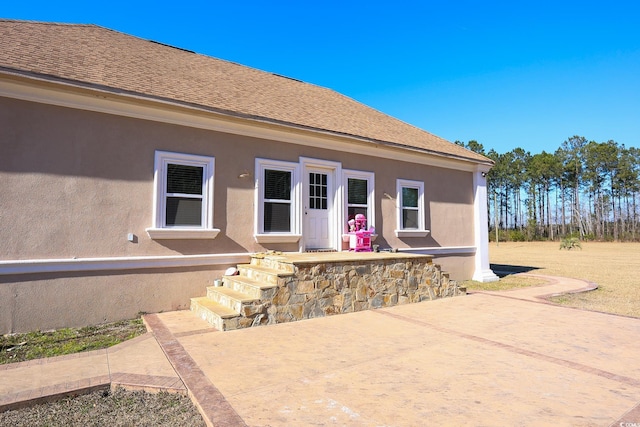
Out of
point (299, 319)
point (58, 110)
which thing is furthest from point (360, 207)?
point (58, 110)

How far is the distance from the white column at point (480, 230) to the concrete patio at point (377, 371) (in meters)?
5.85

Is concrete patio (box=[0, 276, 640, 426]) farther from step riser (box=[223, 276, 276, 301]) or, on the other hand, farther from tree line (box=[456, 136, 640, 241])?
tree line (box=[456, 136, 640, 241])

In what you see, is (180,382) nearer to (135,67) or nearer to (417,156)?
(135,67)

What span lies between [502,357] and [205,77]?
29.4 feet

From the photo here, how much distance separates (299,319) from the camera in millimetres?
6398

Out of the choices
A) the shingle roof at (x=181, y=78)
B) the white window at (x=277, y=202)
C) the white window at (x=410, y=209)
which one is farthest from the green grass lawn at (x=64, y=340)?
the white window at (x=410, y=209)

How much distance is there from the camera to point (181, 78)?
8508mm

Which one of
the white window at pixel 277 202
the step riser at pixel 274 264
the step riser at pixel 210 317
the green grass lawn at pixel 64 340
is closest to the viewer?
the green grass lawn at pixel 64 340

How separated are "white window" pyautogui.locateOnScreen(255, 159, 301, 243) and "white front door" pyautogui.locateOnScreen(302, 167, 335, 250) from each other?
15.0 inches

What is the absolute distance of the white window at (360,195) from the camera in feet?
31.9

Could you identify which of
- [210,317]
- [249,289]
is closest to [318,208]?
[249,289]

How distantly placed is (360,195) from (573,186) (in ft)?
183

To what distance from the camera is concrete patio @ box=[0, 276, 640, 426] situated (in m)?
3.08

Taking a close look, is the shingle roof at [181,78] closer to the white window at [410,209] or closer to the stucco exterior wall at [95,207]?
the stucco exterior wall at [95,207]
